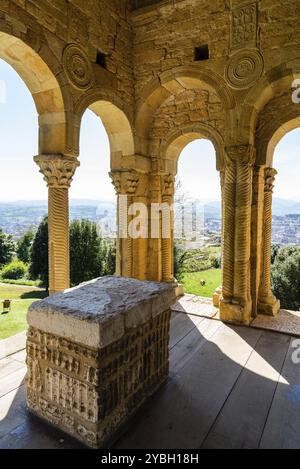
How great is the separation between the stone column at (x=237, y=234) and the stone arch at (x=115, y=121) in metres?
1.83

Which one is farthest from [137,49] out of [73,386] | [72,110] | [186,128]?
[73,386]

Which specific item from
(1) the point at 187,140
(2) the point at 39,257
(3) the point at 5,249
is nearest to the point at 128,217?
(1) the point at 187,140

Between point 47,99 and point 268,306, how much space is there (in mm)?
4447

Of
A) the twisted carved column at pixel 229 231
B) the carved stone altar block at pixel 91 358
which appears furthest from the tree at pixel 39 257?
the carved stone altar block at pixel 91 358

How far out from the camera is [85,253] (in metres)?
16.8

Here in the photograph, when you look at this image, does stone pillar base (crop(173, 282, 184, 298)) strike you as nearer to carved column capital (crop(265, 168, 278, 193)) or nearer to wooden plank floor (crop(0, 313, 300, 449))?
wooden plank floor (crop(0, 313, 300, 449))

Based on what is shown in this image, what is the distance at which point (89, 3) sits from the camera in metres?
4.11

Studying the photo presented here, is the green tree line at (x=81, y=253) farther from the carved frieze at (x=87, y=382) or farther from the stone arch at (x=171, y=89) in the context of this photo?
the carved frieze at (x=87, y=382)

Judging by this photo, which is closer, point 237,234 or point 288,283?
point 237,234

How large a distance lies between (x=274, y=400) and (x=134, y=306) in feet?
4.84

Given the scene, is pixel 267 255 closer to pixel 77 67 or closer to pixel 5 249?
pixel 77 67

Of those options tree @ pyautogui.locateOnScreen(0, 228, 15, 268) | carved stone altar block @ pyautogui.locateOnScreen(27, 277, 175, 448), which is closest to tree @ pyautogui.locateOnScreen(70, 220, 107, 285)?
carved stone altar block @ pyautogui.locateOnScreen(27, 277, 175, 448)

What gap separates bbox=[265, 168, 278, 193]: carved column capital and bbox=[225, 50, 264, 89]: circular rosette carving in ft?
4.39

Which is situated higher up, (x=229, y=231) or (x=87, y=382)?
(x=229, y=231)
